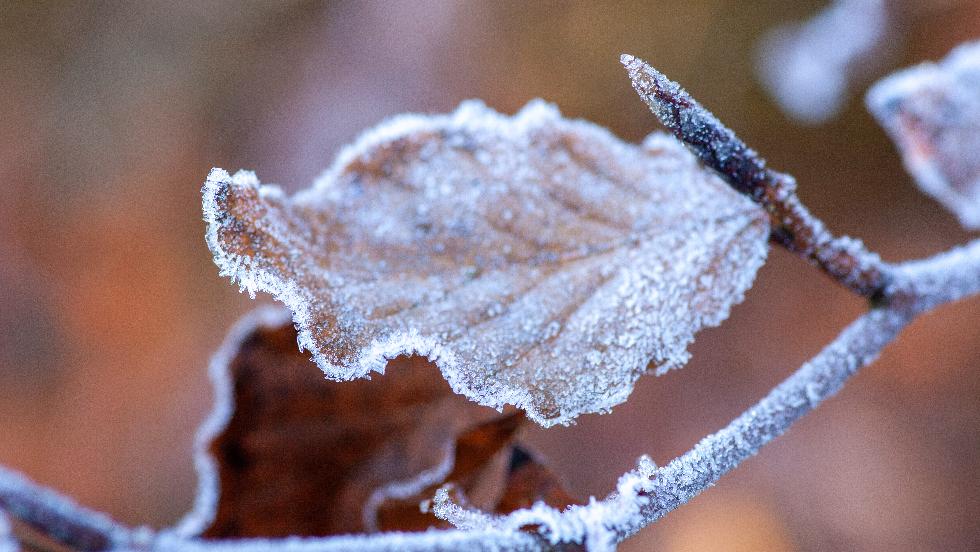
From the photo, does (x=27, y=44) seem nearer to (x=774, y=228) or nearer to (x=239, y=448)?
(x=239, y=448)

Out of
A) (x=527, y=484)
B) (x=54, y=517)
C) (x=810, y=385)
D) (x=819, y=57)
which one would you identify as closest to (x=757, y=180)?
(x=810, y=385)

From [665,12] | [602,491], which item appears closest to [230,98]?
[665,12]

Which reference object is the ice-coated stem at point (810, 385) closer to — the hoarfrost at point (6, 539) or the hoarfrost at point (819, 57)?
the hoarfrost at point (6, 539)

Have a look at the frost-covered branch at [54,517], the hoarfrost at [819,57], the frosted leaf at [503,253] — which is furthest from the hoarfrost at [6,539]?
the hoarfrost at [819,57]

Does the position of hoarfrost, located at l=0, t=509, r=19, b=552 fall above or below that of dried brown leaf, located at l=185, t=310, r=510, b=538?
below

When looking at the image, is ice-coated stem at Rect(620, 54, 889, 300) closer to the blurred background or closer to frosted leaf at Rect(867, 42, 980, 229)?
frosted leaf at Rect(867, 42, 980, 229)

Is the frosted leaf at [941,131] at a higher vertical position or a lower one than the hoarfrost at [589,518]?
higher

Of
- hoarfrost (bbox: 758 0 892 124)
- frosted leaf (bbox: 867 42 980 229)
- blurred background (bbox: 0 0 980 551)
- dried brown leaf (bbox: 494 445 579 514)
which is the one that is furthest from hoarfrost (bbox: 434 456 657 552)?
hoarfrost (bbox: 758 0 892 124)
